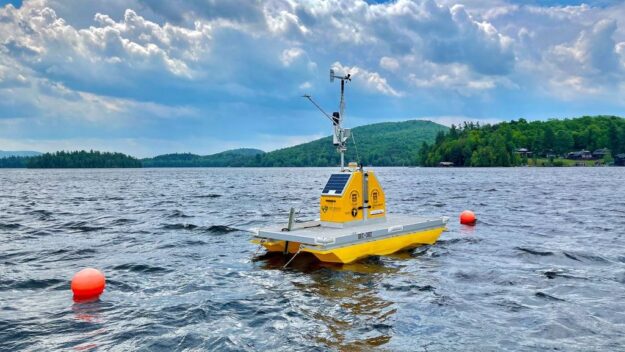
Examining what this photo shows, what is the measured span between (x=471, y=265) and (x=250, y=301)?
8.48m

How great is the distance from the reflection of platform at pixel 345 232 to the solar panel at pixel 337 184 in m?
1.33

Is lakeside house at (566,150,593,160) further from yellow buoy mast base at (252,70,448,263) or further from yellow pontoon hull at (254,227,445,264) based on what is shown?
yellow buoy mast base at (252,70,448,263)

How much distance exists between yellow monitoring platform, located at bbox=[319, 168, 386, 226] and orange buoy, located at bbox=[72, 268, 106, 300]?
782 centimetres

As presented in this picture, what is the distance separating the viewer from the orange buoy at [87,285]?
41.4ft

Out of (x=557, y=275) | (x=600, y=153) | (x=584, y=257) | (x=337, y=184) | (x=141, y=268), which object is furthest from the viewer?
(x=600, y=153)

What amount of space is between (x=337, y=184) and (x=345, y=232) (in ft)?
6.91

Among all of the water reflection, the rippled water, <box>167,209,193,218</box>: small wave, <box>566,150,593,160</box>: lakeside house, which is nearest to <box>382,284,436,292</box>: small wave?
the rippled water

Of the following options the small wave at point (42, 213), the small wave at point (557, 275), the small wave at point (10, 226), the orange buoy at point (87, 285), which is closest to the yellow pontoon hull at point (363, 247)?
the small wave at point (557, 275)

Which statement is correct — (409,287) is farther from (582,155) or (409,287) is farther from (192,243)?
(582,155)

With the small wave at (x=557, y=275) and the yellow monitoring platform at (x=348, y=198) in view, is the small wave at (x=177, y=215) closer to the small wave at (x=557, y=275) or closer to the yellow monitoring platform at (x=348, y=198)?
the yellow monitoring platform at (x=348, y=198)

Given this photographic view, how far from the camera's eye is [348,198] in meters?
16.9

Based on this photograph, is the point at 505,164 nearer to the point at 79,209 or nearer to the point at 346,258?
the point at 79,209

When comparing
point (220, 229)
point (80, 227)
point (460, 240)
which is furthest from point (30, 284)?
point (460, 240)

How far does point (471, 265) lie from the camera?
16875 millimetres
